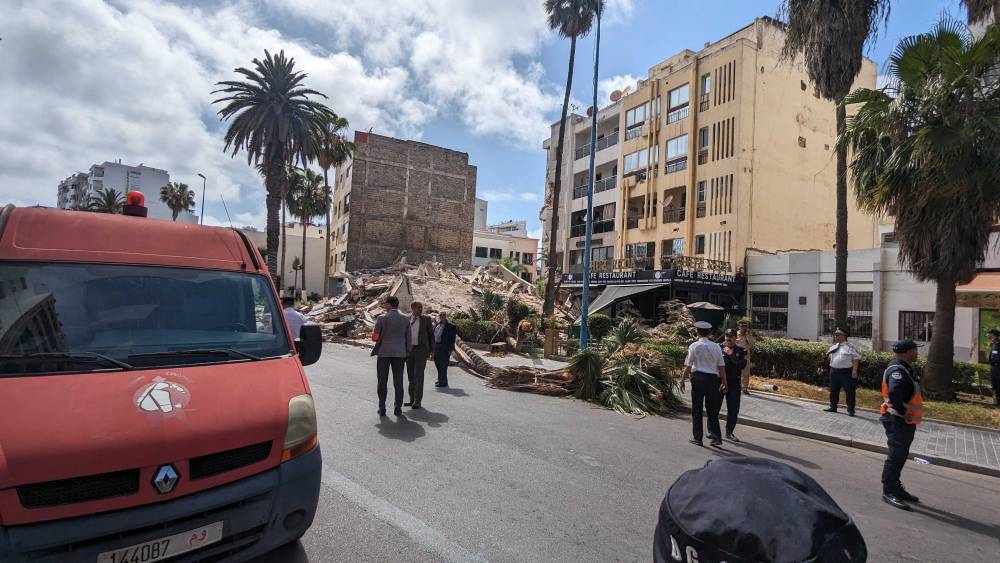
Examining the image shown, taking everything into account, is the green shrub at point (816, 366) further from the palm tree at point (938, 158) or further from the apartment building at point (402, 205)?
the apartment building at point (402, 205)

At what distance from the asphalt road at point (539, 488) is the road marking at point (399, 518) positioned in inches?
0.6

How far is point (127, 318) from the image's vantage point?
330cm

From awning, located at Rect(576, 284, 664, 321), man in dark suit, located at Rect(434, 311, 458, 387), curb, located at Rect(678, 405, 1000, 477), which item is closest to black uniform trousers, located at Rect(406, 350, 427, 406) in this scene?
man in dark suit, located at Rect(434, 311, 458, 387)

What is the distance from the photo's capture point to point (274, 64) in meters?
27.4

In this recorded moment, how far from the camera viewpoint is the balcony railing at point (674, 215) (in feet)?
105

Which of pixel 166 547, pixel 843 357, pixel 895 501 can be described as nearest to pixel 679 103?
pixel 843 357

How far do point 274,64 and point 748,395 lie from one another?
27.0 metres

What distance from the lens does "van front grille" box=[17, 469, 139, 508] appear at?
224 cm

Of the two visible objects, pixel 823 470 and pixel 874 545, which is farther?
pixel 823 470

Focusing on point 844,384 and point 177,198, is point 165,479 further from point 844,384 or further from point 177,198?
point 177,198

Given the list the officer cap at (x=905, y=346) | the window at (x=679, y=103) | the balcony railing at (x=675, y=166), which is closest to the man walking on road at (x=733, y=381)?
the officer cap at (x=905, y=346)

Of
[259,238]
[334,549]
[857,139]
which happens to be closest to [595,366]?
[334,549]

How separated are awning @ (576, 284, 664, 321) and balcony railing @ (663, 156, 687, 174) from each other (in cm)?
893

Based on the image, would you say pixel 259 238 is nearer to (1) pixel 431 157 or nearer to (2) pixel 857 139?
(1) pixel 431 157
